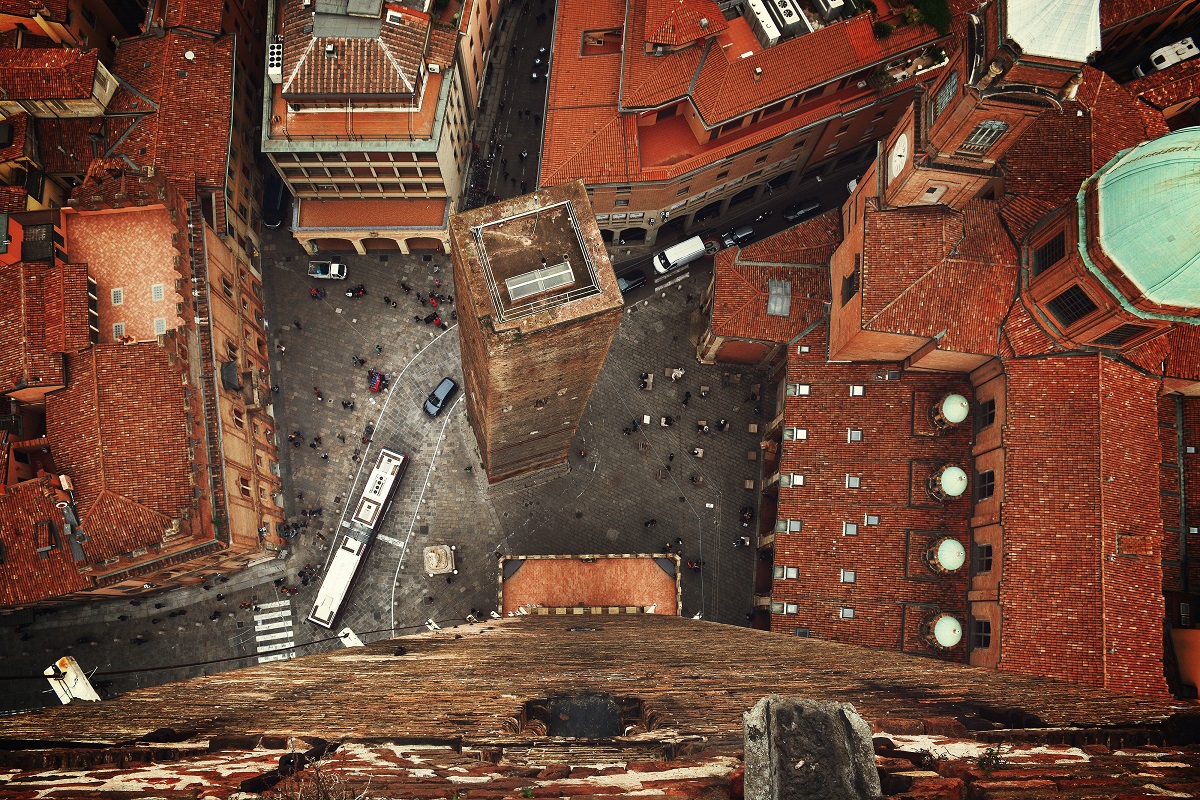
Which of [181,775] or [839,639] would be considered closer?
[181,775]

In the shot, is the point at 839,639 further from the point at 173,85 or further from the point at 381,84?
the point at 173,85

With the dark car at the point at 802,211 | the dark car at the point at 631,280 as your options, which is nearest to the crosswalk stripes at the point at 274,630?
the dark car at the point at 631,280

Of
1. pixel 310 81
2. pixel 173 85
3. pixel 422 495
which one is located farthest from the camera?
pixel 422 495

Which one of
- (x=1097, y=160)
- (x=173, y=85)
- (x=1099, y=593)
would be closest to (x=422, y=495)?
(x=173, y=85)

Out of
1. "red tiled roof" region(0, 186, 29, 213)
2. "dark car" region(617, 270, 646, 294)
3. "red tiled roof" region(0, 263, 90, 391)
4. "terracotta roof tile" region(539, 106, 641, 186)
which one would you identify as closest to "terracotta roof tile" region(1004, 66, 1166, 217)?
"terracotta roof tile" region(539, 106, 641, 186)

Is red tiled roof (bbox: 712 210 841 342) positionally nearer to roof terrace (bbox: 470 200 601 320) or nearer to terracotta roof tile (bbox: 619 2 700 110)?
terracotta roof tile (bbox: 619 2 700 110)

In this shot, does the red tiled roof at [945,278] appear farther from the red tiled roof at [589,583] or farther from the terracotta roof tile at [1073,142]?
the red tiled roof at [589,583]
